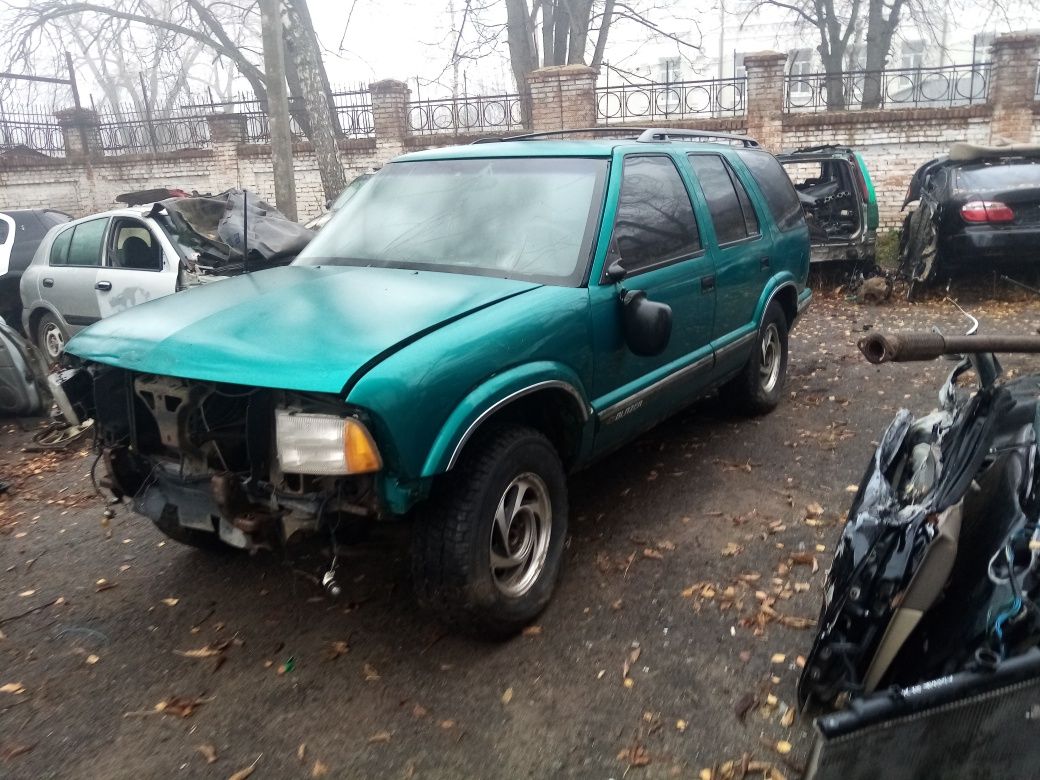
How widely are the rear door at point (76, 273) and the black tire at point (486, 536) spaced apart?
5969 millimetres

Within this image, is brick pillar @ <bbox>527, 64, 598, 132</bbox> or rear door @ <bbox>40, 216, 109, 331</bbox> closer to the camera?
rear door @ <bbox>40, 216, 109, 331</bbox>

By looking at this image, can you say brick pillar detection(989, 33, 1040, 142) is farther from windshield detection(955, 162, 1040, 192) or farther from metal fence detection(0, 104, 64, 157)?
metal fence detection(0, 104, 64, 157)

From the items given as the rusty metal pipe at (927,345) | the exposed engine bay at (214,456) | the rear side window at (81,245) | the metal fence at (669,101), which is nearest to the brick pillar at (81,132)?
the rear side window at (81,245)

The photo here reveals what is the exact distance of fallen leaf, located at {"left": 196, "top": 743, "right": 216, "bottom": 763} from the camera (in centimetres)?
267

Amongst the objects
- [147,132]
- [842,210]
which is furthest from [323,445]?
[147,132]

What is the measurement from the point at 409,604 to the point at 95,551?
1926mm

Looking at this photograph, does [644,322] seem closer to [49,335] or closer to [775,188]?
[775,188]

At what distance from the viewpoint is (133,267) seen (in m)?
7.44

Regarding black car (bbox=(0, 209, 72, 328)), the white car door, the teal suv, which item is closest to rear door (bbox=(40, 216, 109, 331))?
the white car door

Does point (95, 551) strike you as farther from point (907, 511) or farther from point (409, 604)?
point (907, 511)

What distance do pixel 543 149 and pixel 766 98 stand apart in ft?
35.5

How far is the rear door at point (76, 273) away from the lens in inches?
302

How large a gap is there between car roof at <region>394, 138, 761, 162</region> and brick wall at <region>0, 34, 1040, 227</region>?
948cm

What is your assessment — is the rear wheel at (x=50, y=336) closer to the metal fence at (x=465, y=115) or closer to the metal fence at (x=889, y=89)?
the metal fence at (x=465, y=115)
